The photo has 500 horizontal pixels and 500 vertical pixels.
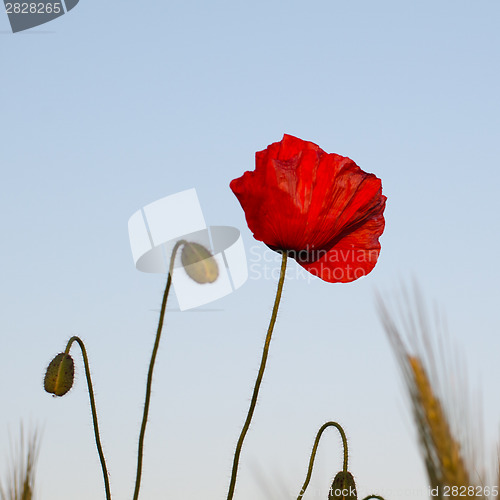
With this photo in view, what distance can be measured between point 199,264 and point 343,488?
44cm

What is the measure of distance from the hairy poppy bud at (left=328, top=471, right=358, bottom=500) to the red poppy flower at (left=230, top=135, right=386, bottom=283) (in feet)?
1.32

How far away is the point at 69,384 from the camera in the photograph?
1418 millimetres

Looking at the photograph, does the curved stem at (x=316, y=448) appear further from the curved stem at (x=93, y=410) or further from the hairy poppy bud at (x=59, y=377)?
the hairy poppy bud at (x=59, y=377)

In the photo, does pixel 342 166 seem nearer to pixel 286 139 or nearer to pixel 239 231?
pixel 286 139

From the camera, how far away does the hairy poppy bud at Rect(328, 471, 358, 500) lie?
1320 mm

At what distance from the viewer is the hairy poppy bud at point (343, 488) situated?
4.33ft

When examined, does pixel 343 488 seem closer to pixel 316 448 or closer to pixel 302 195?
pixel 316 448

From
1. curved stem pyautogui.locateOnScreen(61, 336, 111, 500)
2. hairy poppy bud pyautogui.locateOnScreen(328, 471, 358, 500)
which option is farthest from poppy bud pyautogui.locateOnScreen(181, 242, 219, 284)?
hairy poppy bud pyautogui.locateOnScreen(328, 471, 358, 500)

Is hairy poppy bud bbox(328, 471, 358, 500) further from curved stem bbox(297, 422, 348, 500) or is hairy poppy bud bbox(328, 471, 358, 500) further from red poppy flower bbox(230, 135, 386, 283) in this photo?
red poppy flower bbox(230, 135, 386, 283)

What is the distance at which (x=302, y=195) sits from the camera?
4.66ft

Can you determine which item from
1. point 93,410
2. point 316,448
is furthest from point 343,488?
point 93,410

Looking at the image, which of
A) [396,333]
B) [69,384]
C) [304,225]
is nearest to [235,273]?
[304,225]

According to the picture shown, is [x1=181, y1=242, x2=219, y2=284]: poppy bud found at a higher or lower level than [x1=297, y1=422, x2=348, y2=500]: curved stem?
higher

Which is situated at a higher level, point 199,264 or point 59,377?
point 199,264
